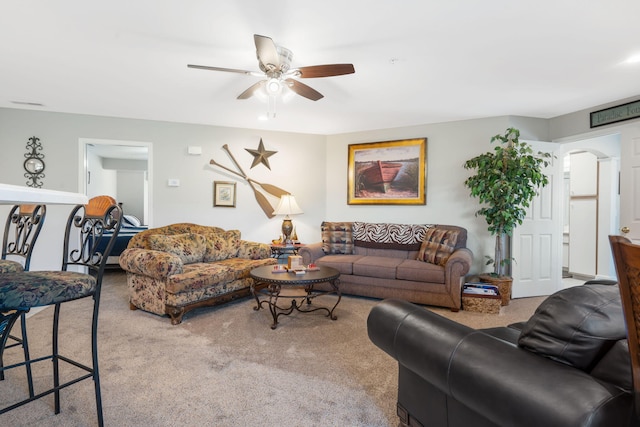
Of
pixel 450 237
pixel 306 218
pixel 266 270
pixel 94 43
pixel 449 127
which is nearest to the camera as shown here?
pixel 94 43

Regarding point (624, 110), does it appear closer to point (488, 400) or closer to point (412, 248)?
point (412, 248)

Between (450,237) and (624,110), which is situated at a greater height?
(624,110)

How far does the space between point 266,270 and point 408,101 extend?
243 centimetres

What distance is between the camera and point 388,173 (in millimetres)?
4984

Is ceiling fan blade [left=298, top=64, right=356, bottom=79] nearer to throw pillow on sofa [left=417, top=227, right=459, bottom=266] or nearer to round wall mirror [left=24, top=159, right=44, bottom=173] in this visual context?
throw pillow on sofa [left=417, top=227, right=459, bottom=266]

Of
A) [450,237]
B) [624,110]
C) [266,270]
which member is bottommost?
[266,270]

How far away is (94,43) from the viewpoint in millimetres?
2564

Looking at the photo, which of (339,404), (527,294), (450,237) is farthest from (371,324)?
(527,294)

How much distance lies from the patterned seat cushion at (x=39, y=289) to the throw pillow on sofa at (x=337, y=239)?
3.31 metres

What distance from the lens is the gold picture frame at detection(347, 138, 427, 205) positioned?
4.79 m

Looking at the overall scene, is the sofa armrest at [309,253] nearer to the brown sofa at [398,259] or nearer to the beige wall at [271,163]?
the brown sofa at [398,259]

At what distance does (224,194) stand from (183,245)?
1398mm

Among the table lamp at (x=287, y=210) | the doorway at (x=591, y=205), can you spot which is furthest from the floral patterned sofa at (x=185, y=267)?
the doorway at (x=591, y=205)

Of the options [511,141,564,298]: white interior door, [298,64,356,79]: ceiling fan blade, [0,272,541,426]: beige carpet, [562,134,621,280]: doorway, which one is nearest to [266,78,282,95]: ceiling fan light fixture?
[298,64,356,79]: ceiling fan blade
